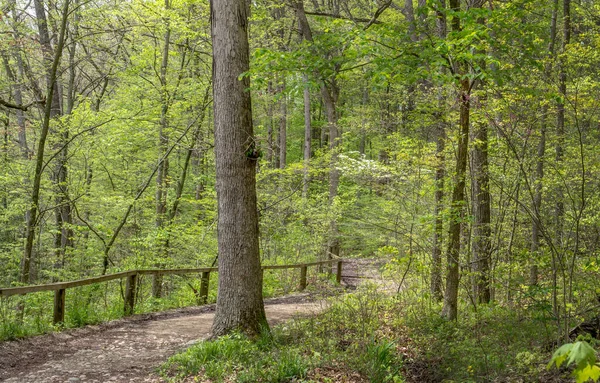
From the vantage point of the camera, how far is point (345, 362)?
5340 millimetres

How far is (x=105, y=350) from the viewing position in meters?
6.60

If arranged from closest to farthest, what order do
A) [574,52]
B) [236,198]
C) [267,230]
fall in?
[236,198] → [574,52] → [267,230]

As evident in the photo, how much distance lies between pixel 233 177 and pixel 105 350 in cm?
326

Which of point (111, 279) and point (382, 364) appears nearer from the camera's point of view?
point (382, 364)

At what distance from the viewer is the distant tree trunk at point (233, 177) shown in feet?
21.7

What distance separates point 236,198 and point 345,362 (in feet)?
9.23

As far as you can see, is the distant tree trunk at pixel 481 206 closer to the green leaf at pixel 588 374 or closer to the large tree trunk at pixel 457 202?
the large tree trunk at pixel 457 202

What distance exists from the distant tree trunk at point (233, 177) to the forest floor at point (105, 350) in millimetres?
989

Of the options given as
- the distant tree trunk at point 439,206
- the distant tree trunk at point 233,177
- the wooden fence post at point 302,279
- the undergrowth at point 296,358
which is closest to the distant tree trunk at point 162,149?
the wooden fence post at point 302,279

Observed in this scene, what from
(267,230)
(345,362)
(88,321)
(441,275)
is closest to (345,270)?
(267,230)

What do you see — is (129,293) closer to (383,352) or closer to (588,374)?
(383,352)

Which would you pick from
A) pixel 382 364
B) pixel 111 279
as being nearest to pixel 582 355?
pixel 382 364

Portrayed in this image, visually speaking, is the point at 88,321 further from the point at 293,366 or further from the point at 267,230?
the point at 267,230

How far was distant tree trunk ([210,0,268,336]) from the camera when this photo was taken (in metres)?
6.61
